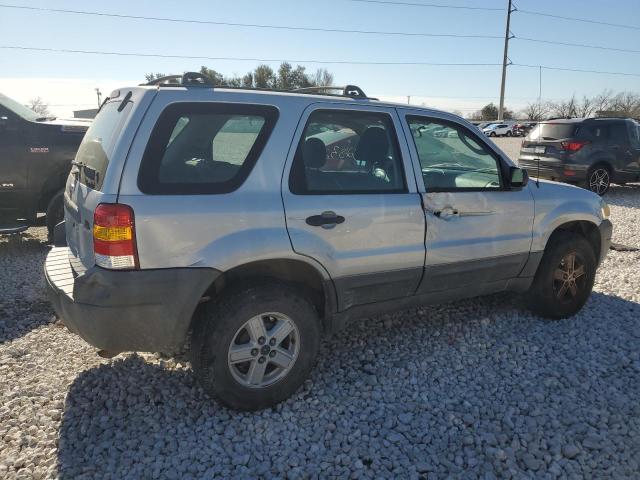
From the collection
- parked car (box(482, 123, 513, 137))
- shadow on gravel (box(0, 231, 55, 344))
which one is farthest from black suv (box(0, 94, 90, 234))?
parked car (box(482, 123, 513, 137))

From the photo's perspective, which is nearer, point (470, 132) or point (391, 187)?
point (391, 187)

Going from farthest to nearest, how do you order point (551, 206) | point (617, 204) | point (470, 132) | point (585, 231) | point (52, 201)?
point (617, 204) < point (52, 201) < point (585, 231) < point (551, 206) < point (470, 132)

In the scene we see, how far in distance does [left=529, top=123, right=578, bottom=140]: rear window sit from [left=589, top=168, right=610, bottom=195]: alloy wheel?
1.04m

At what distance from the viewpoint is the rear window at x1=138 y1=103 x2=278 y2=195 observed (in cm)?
259

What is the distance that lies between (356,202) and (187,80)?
1279 millimetres

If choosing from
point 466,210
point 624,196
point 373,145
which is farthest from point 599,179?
point 373,145

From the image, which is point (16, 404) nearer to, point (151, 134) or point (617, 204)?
point (151, 134)

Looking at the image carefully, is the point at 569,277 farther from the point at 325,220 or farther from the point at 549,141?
the point at 549,141

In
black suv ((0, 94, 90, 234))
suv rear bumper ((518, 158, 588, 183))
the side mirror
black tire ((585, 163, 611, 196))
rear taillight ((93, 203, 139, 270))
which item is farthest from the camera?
black tire ((585, 163, 611, 196))

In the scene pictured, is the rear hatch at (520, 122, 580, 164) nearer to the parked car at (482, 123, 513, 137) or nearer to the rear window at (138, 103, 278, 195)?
the rear window at (138, 103, 278, 195)

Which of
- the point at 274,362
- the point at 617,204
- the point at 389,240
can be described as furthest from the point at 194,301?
the point at 617,204

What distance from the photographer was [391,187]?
10.8 feet

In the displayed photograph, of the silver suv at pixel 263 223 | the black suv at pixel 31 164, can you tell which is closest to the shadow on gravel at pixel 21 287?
the black suv at pixel 31 164

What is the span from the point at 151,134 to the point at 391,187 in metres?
1.54
